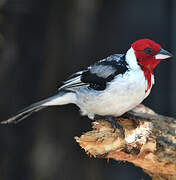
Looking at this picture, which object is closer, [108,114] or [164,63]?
[108,114]

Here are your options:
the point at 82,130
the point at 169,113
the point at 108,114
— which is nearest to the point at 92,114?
the point at 108,114

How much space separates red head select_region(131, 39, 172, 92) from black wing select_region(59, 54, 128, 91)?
117 mm

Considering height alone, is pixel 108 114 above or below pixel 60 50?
below

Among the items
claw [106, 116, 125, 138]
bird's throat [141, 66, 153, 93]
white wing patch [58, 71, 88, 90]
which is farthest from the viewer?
white wing patch [58, 71, 88, 90]

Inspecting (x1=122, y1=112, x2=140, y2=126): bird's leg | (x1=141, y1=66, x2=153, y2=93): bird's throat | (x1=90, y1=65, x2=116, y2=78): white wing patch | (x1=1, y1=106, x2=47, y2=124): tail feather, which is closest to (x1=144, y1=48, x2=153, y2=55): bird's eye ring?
(x1=141, y1=66, x2=153, y2=93): bird's throat

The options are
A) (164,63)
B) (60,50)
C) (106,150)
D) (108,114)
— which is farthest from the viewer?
(164,63)

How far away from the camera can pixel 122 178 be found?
14.4 feet

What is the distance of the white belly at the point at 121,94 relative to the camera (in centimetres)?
254

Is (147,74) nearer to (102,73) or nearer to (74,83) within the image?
(102,73)

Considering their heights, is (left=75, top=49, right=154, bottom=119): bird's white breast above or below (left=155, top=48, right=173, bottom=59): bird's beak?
below

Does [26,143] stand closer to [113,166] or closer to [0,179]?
[0,179]

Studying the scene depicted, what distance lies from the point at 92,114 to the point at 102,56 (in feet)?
4.51

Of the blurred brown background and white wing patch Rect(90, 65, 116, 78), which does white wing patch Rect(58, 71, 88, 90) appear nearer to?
white wing patch Rect(90, 65, 116, 78)

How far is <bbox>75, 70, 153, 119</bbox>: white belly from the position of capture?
254cm
